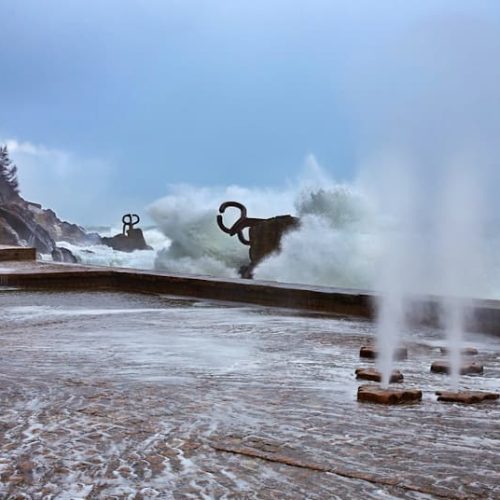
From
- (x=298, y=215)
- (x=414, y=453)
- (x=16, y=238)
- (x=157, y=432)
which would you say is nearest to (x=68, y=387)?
(x=157, y=432)

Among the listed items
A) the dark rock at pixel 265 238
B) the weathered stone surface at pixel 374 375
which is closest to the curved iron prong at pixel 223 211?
the dark rock at pixel 265 238

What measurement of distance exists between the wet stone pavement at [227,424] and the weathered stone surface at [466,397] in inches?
1.4

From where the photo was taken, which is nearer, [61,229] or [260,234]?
[260,234]

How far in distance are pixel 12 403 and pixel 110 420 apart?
0.39 metres

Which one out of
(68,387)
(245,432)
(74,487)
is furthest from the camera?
(68,387)

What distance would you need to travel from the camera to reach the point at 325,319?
192 inches

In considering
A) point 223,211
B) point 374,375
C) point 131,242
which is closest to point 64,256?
point 131,242

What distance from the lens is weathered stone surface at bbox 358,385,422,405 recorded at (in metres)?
2.29

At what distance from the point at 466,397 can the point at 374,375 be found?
0.42 metres

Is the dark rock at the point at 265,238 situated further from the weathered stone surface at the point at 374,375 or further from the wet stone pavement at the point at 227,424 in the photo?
the weathered stone surface at the point at 374,375

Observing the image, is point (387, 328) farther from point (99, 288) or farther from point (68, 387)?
Result: point (99, 288)

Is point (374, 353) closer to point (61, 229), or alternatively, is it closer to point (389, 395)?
point (389, 395)

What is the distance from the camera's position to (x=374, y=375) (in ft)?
8.81

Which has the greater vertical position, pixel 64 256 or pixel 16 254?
pixel 64 256
